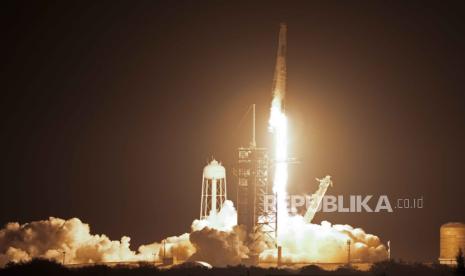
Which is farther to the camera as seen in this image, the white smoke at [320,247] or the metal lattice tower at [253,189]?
the metal lattice tower at [253,189]

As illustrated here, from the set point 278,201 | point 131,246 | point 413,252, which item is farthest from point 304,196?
point 131,246

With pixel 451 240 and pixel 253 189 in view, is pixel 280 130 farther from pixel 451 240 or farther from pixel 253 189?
pixel 451 240

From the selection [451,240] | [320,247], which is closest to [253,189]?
[320,247]

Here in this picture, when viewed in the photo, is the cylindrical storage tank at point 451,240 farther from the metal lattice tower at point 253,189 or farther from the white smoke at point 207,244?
the metal lattice tower at point 253,189

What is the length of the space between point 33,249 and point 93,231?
4160 cm

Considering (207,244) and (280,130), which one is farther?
(280,130)

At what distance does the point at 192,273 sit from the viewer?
78.9m

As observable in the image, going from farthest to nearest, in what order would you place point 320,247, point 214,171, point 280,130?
point 214,171 → point 280,130 → point 320,247

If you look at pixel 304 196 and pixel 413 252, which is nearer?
pixel 304 196

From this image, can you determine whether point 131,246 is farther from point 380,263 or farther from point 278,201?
point 380,263

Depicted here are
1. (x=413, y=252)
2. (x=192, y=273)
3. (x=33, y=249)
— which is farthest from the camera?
(x=413, y=252)

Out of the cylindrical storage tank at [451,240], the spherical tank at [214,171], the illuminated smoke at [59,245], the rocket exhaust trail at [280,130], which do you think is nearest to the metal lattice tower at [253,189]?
the rocket exhaust trail at [280,130]

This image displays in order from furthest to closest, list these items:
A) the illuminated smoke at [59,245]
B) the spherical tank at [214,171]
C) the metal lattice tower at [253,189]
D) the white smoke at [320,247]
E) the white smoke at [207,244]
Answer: the spherical tank at [214,171], the illuminated smoke at [59,245], the metal lattice tower at [253,189], the white smoke at [320,247], the white smoke at [207,244]

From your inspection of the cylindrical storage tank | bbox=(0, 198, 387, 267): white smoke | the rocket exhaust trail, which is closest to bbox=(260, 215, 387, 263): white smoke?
bbox=(0, 198, 387, 267): white smoke
